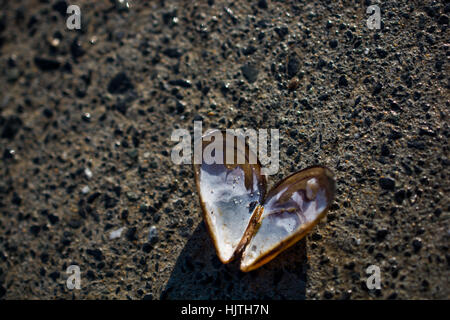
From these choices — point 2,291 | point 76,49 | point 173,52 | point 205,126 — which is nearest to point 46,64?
point 76,49

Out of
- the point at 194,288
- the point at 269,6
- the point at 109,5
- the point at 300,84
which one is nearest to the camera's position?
the point at 194,288

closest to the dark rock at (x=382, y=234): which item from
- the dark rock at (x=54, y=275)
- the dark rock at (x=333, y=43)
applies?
the dark rock at (x=333, y=43)

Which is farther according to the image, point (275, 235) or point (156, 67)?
point (156, 67)

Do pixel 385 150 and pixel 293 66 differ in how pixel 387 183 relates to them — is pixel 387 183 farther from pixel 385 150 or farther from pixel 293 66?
pixel 293 66

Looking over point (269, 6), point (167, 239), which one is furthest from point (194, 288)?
point (269, 6)

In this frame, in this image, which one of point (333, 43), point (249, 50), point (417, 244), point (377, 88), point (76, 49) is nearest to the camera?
point (417, 244)

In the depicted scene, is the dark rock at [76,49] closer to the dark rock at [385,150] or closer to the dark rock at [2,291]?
the dark rock at [2,291]

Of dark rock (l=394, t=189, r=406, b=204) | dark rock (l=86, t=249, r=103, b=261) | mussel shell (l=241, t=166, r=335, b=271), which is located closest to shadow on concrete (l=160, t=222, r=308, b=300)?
mussel shell (l=241, t=166, r=335, b=271)

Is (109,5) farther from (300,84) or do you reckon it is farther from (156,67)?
(300,84)

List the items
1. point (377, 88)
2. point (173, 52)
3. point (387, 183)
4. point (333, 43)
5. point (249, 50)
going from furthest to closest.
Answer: point (173, 52), point (249, 50), point (333, 43), point (377, 88), point (387, 183)
